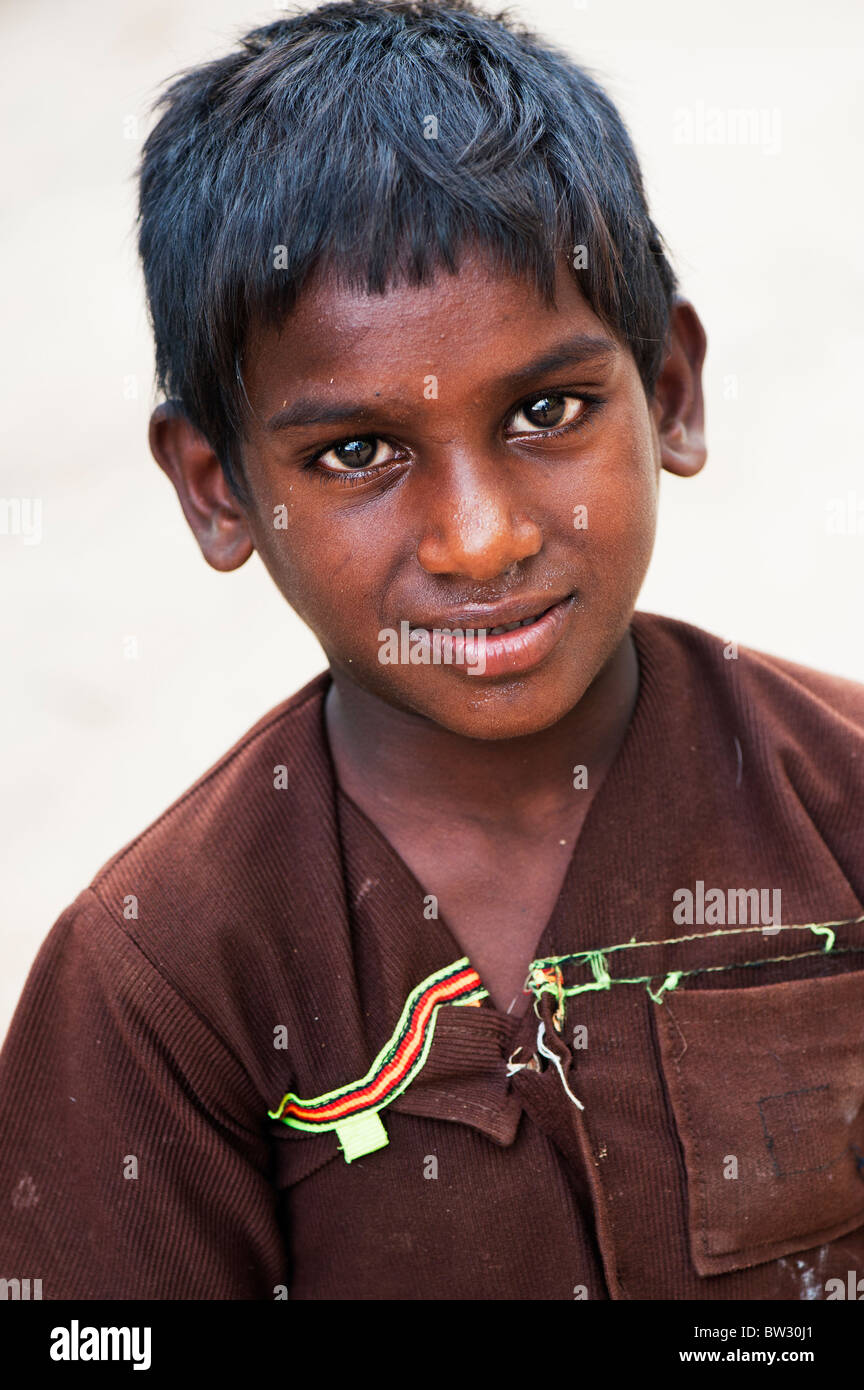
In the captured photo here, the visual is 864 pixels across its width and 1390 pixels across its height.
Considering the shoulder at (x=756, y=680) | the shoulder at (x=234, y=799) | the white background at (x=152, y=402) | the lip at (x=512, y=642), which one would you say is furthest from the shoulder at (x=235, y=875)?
the white background at (x=152, y=402)

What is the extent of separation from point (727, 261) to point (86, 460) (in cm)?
152

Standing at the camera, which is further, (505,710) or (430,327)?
(505,710)

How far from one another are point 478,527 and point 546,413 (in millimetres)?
134

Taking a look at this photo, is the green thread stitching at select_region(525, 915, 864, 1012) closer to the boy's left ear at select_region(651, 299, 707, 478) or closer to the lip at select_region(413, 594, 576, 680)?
the lip at select_region(413, 594, 576, 680)

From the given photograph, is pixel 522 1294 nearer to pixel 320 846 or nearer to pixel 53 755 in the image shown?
pixel 320 846

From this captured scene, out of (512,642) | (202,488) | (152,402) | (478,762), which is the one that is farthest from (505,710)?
(152,402)

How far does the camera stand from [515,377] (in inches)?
49.3

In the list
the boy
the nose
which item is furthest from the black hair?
the nose

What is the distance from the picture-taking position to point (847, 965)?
4.81ft

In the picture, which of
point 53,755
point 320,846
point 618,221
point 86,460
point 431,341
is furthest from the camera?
point 86,460

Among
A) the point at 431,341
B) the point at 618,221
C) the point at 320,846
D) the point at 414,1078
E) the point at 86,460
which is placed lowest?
the point at 414,1078

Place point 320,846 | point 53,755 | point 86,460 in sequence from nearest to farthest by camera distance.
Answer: point 320,846
point 53,755
point 86,460

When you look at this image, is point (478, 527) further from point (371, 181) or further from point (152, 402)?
point (152, 402)

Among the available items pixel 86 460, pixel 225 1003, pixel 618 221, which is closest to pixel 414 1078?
pixel 225 1003
